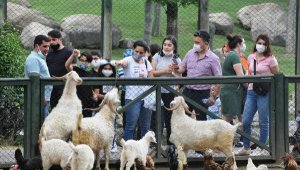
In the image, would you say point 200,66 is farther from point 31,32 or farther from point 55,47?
point 31,32

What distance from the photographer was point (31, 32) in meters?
21.0

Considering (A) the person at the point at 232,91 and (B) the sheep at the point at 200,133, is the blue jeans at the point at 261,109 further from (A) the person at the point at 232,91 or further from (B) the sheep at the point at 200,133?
(B) the sheep at the point at 200,133

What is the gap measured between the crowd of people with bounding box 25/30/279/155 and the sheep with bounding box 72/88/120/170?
575mm

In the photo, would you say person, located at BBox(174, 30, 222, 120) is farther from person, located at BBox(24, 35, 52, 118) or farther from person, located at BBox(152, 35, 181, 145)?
person, located at BBox(24, 35, 52, 118)

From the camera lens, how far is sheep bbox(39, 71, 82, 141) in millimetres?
17000

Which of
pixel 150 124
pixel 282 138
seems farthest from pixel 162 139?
pixel 282 138

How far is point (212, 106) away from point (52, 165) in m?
2.76

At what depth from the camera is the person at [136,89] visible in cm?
1792

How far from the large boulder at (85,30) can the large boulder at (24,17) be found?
292 mm

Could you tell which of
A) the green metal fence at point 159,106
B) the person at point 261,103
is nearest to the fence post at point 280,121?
the green metal fence at point 159,106

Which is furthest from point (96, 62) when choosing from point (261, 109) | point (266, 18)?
point (266, 18)

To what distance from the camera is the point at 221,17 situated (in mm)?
21000

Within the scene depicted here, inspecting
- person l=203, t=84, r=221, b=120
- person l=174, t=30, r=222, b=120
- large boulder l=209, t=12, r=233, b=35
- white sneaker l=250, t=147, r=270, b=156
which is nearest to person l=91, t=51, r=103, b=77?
person l=174, t=30, r=222, b=120

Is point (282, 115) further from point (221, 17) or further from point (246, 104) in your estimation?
point (221, 17)
